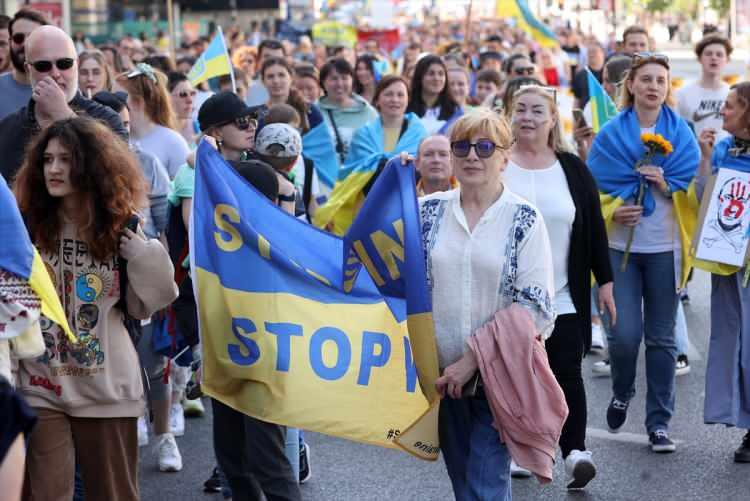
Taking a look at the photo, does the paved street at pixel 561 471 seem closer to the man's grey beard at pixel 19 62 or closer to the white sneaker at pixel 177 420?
the white sneaker at pixel 177 420

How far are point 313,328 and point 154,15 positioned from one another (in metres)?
40.5

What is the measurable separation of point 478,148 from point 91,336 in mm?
1506

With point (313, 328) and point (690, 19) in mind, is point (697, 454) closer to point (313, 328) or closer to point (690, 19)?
point (313, 328)

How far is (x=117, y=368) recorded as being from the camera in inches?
195

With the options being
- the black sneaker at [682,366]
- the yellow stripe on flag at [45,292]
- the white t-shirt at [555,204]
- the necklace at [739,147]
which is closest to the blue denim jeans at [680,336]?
the black sneaker at [682,366]

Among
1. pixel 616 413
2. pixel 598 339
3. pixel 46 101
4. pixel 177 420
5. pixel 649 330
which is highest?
pixel 46 101

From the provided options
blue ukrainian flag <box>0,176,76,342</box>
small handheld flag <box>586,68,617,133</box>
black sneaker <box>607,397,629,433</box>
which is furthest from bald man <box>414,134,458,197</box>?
small handheld flag <box>586,68,617,133</box>

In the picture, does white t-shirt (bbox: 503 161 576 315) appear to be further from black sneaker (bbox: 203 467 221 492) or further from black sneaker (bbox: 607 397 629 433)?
black sneaker (bbox: 203 467 221 492)

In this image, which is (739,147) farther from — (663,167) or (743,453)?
(743,453)

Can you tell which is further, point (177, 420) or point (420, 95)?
point (420, 95)

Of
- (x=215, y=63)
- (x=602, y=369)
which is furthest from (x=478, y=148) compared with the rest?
(x=215, y=63)

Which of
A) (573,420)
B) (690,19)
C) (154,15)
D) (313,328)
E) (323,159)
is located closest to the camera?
(313,328)

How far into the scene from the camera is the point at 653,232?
7.41 m

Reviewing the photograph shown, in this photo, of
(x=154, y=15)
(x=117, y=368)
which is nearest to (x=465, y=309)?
(x=117, y=368)
